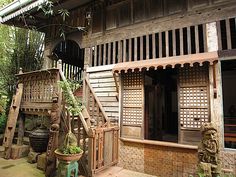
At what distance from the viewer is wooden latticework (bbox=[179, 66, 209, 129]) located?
480 centimetres

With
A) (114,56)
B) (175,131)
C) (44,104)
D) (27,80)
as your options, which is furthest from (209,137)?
(175,131)

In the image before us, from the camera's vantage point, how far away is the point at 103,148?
17.2 ft

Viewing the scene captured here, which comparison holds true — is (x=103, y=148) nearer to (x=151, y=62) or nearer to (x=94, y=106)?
(x=94, y=106)

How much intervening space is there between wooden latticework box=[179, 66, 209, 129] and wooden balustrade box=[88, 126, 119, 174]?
205 cm

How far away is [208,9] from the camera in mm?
4988

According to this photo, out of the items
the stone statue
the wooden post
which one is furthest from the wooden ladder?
the stone statue

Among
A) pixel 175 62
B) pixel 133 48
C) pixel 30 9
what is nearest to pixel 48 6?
pixel 30 9

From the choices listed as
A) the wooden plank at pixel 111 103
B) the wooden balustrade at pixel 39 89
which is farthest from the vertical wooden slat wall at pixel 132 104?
the wooden balustrade at pixel 39 89

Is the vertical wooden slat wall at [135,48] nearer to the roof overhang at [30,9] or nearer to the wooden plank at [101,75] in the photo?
the wooden plank at [101,75]

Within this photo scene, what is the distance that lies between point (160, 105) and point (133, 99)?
334cm

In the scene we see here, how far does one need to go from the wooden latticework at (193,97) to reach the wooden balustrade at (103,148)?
6.72 feet

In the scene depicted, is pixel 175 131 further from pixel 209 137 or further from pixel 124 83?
pixel 209 137

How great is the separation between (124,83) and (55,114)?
2335mm

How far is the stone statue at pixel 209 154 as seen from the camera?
12.4ft
